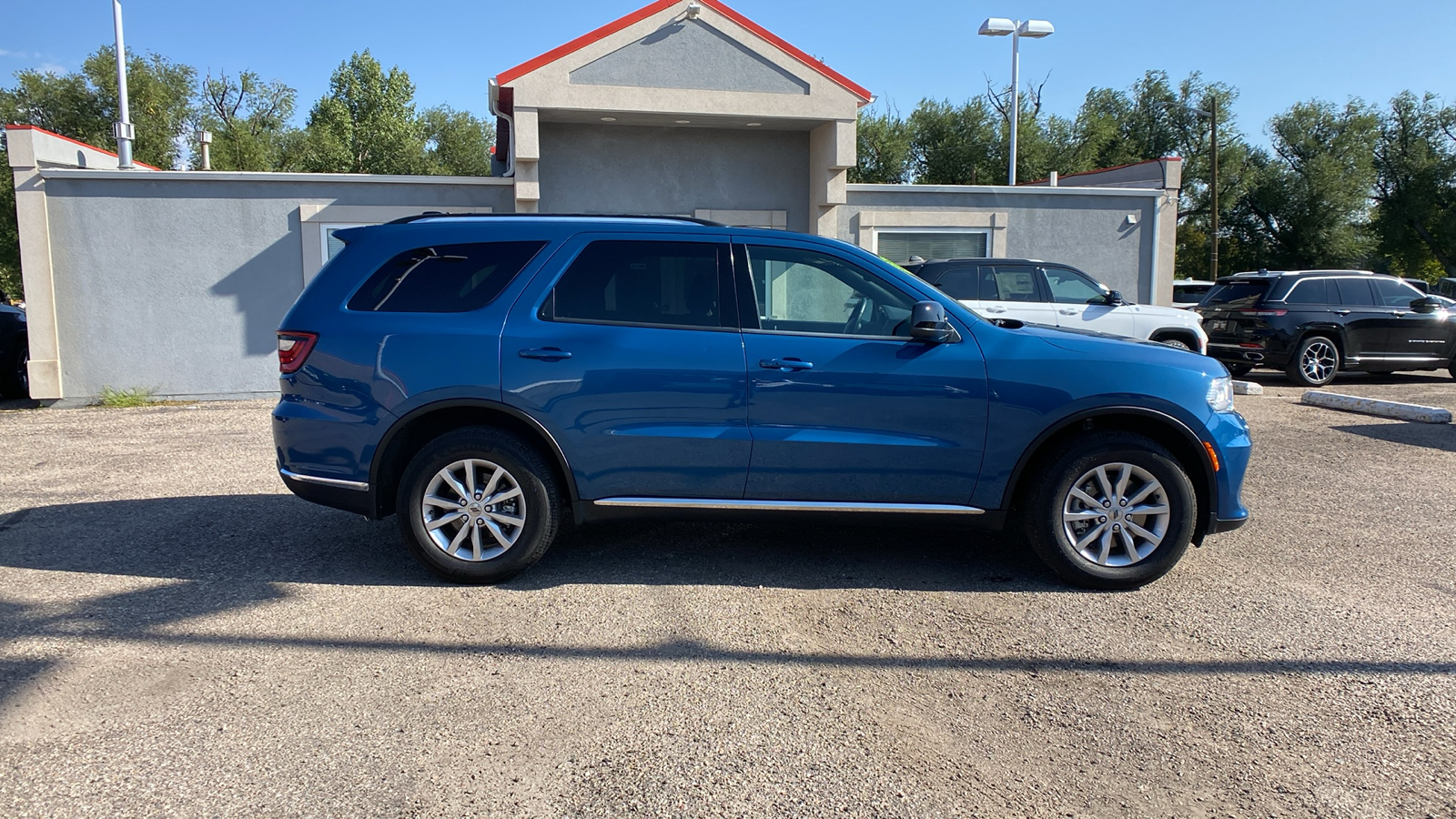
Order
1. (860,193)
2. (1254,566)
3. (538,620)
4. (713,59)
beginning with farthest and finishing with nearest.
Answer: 1. (860,193)
2. (713,59)
3. (1254,566)
4. (538,620)

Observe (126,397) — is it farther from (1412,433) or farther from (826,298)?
(1412,433)

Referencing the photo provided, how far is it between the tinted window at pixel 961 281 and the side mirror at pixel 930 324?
734cm

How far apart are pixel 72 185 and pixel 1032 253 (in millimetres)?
13625

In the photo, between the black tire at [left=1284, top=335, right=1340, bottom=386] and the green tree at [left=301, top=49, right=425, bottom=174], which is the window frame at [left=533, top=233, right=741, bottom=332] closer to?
the black tire at [left=1284, top=335, right=1340, bottom=386]

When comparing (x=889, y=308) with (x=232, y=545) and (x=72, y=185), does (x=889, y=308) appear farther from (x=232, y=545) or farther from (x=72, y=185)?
(x=72, y=185)

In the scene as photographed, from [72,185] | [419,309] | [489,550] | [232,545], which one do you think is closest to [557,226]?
[419,309]

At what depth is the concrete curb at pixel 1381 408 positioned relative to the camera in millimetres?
10430

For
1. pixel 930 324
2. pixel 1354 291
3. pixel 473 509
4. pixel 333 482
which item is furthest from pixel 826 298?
pixel 1354 291

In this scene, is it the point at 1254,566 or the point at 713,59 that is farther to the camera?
the point at 713,59

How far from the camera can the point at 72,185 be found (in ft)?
40.8

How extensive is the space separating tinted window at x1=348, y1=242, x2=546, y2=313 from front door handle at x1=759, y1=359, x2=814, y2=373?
1364 millimetres

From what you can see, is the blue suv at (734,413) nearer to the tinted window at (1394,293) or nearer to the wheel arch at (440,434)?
the wheel arch at (440,434)

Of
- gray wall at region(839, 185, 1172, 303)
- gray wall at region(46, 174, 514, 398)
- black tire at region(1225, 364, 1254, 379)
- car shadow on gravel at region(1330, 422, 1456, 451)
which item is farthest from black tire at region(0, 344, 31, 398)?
black tire at region(1225, 364, 1254, 379)

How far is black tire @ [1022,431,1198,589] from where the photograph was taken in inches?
188
